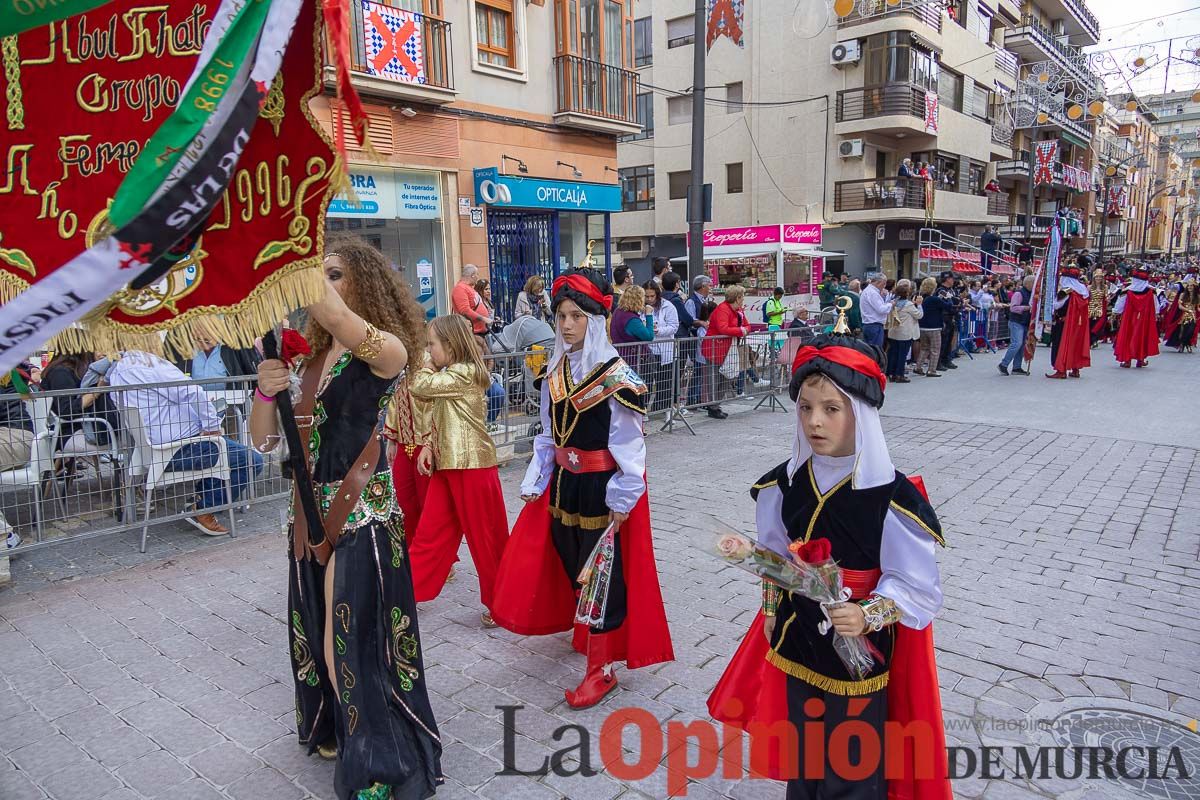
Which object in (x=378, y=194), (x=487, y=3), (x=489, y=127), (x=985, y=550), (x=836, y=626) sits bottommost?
(x=985, y=550)

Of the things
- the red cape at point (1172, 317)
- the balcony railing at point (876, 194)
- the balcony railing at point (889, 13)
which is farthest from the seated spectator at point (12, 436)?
the balcony railing at point (876, 194)

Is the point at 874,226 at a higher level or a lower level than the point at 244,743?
higher

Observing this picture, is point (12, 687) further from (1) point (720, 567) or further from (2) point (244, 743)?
(1) point (720, 567)

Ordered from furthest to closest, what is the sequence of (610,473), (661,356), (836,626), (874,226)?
(874,226), (661,356), (610,473), (836,626)

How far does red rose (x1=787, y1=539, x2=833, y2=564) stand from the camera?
2.23 metres

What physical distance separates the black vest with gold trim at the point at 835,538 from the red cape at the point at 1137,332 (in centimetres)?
1592

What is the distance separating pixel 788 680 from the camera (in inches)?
103

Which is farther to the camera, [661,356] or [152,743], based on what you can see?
[661,356]

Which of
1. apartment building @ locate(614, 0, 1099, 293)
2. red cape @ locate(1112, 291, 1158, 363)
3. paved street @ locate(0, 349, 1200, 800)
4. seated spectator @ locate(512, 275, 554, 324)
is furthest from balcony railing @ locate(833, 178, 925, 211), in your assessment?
paved street @ locate(0, 349, 1200, 800)

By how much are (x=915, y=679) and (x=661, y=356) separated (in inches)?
281

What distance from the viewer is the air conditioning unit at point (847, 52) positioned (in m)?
27.6

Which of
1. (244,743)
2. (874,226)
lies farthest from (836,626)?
(874,226)

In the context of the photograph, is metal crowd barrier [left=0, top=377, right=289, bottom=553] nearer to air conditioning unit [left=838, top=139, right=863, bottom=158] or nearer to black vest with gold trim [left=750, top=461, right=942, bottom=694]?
black vest with gold trim [left=750, top=461, right=942, bottom=694]

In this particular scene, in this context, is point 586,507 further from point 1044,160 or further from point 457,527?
point 1044,160
